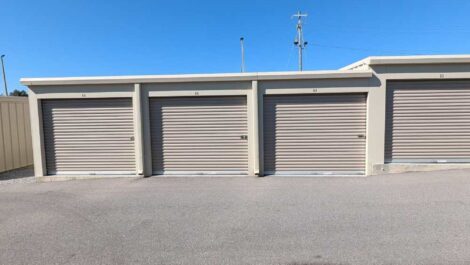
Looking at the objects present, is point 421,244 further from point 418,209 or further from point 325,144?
point 325,144

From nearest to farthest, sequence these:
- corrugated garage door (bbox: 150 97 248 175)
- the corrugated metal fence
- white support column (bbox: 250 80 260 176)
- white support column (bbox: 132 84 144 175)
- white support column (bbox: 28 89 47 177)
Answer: white support column (bbox: 250 80 260 176) → white support column (bbox: 132 84 144 175) → corrugated garage door (bbox: 150 97 248 175) → white support column (bbox: 28 89 47 177) → the corrugated metal fence

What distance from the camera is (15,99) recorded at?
11.3 meters

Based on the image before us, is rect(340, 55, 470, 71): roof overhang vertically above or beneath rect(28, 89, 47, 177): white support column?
above

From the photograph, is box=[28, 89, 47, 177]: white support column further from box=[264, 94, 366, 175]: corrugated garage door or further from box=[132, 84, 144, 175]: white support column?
box=[264, 94, 366, 175]: corrugated garage door

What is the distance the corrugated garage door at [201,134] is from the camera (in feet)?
28.9

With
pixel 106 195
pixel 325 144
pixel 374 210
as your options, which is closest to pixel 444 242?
pixel 374 210

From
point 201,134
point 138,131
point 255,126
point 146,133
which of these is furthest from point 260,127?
point 138,131

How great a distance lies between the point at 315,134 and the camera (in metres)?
8.65

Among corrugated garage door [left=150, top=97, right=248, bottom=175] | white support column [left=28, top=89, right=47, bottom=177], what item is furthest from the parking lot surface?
white support column [left=28, top=89, right=47, bottom=177]

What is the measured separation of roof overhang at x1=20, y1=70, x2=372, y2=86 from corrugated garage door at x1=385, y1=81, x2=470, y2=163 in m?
1.30

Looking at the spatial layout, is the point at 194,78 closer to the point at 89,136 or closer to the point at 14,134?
the point at 89,136

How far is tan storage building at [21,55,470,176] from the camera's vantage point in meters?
8.23

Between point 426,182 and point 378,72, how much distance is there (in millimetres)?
3091

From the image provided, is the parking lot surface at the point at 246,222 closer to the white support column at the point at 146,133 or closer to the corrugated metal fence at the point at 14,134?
the white support column at the point at 146,133
